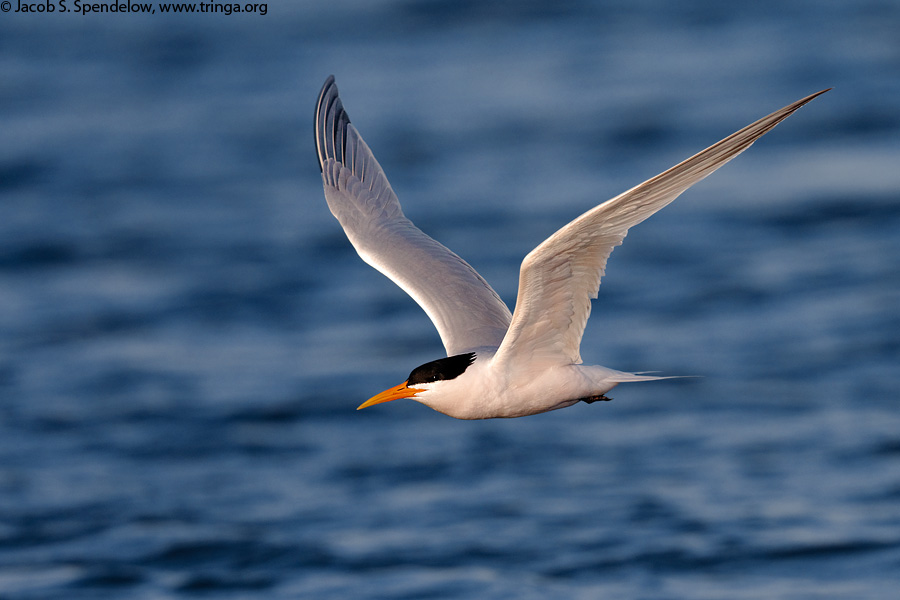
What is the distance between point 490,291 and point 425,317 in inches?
609

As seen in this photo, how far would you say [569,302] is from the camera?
8.15 m

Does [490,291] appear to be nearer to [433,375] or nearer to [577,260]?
[433,375]

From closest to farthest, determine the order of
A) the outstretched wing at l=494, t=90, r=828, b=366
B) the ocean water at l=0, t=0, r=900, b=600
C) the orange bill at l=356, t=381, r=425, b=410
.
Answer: the outstretched wing at l=494, t=90, r=828, b=366 < the orange bill at l=356, t=381, r=425, b=410 < the ocean water at l=0, t=0, r=900, b=600

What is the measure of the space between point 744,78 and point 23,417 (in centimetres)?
1901

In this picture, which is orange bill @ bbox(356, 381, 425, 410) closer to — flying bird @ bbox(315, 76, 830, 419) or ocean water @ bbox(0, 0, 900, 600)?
flying bird @ bbox(315, 76, 830, 419)

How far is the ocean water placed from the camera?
21.2m

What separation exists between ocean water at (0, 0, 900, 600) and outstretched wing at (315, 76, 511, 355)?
33.4 ft

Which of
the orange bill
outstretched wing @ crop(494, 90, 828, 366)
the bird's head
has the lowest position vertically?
the orange bill

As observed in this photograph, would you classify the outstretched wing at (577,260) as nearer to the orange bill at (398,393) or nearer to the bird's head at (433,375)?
the bird's head at (433,375)

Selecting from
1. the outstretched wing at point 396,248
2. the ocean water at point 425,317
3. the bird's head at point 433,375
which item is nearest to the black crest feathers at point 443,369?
the bird's head at point 433,375

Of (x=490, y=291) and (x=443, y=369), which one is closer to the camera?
(x=443, y=369)

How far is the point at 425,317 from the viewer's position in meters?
25.6

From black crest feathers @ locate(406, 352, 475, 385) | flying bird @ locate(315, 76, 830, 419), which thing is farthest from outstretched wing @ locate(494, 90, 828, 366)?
black crest feathers @ locate(406, 352, 475, 385)

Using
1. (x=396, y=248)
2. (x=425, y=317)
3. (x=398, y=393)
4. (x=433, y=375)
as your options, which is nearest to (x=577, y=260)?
(x=433, y=375)
